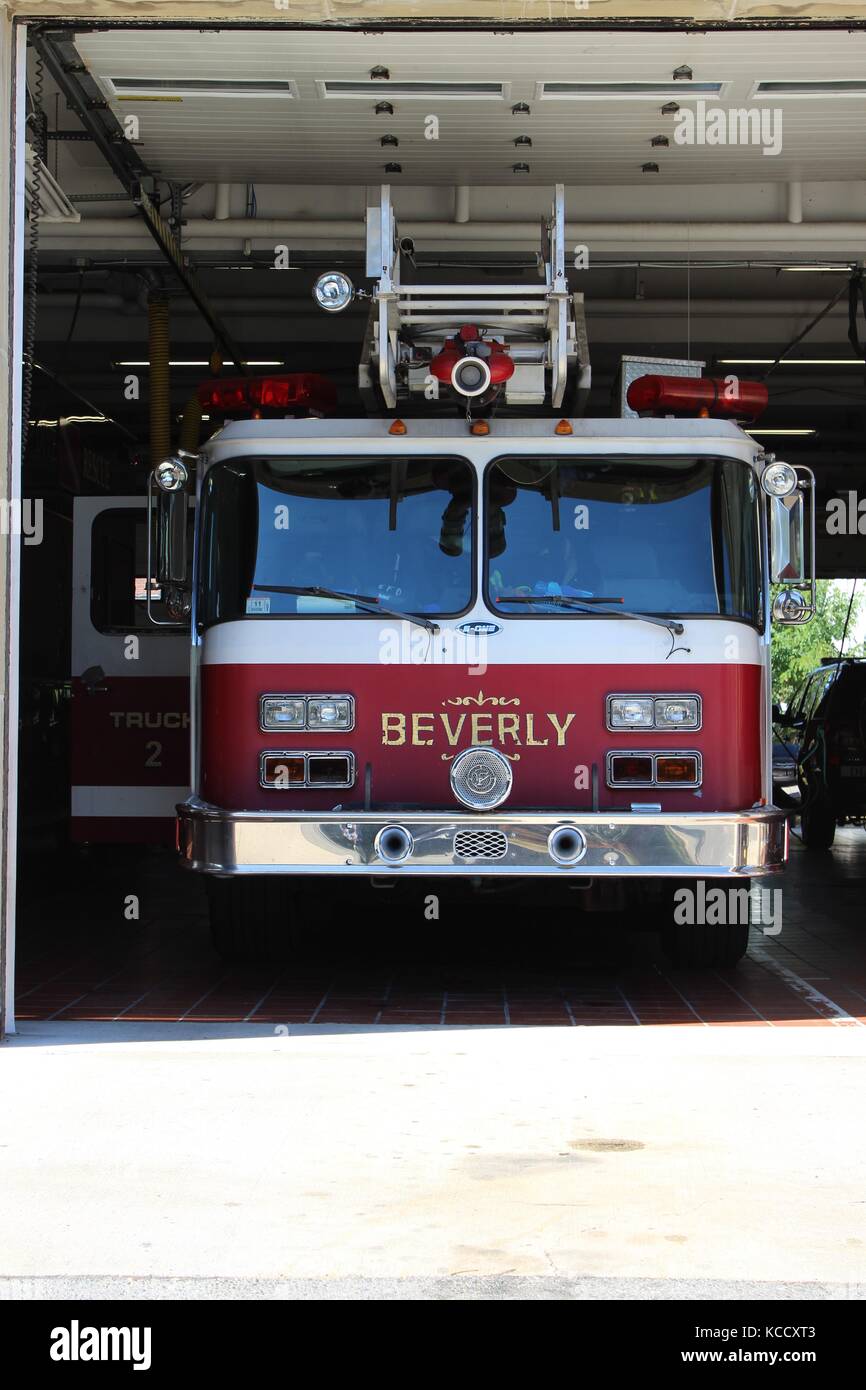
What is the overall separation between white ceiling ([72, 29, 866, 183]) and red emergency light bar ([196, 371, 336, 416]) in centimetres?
147

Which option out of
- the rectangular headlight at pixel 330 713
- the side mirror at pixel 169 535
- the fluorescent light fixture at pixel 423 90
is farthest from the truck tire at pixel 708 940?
the fluorescent light fixture at pixel 423 90

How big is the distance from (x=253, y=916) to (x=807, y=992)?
107 inches

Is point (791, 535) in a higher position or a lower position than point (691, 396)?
lower

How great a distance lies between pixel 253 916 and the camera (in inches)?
310

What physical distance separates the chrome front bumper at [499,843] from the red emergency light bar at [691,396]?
1.91 m

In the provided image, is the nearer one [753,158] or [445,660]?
[445,660]

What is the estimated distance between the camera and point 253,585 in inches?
289

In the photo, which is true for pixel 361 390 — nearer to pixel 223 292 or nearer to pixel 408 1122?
pixel 408 1122

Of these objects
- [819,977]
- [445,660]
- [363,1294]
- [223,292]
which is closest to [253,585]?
[445,660]

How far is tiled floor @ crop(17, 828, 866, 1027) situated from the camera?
23.7 ft

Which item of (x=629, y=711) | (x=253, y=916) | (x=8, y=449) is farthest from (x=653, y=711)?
(x=8, y=449)

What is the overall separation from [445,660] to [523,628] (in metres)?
0.38

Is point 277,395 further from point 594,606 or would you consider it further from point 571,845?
point 571,845
